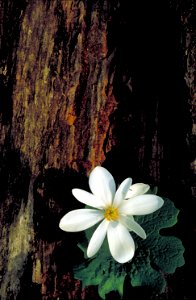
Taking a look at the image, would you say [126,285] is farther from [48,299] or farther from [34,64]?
[34,64]

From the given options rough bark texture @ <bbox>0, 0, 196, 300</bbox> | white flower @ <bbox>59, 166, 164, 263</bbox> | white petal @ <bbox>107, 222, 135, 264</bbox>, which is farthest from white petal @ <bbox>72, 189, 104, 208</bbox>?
rough bark texture @ <bbox>0, 0, 196, 300</bbox>

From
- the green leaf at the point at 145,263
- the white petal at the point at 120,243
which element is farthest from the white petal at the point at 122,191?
the green leaf at the point at 145,263

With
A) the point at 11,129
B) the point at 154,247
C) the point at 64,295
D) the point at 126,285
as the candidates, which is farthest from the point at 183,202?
the point at 11,129

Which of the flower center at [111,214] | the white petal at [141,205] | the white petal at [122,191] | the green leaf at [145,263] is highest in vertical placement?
the white petal at [122,191]

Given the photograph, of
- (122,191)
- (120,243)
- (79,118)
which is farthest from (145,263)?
(79,118)

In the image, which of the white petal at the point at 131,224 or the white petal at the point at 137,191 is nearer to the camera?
the white petal at the point at 131,224

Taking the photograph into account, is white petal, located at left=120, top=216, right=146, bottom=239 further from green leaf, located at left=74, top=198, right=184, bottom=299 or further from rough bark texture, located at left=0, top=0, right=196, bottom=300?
rough bark texture, located at left=0, top=0, right=196, bottom=300

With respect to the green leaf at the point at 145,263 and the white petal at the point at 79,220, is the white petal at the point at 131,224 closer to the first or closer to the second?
the white petal at the point at 79,220
